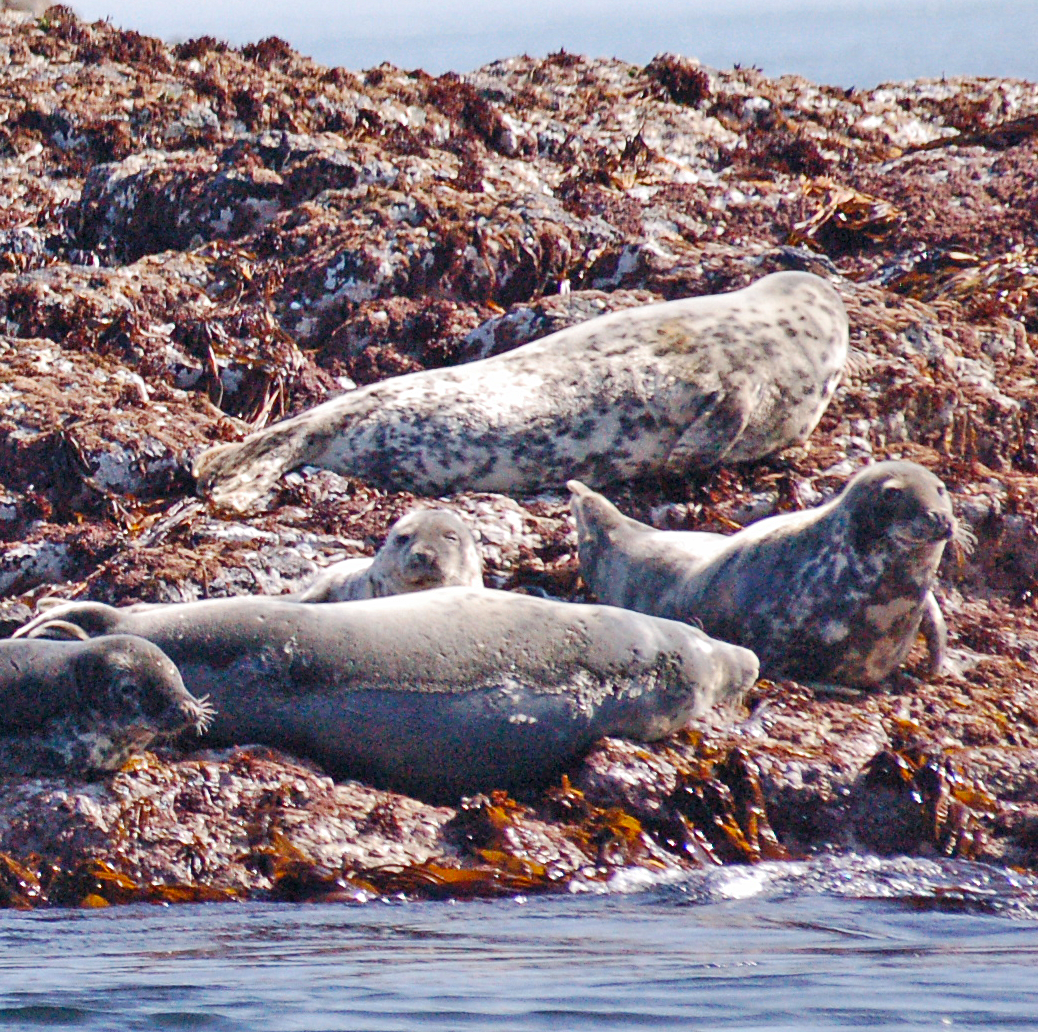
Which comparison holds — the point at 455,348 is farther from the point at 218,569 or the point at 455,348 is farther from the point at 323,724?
the point at 323,724

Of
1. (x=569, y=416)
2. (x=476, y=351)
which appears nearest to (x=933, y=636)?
(x=569, y=416)

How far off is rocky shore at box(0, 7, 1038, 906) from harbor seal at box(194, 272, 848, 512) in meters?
0.21

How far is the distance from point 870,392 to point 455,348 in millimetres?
2467

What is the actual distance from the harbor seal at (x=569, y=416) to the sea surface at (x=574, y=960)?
11.9ft

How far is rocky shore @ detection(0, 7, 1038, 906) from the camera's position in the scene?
499 centimetres

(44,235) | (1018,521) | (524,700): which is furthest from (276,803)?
(44,235)

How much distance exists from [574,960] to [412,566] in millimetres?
2812

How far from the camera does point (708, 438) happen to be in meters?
8.41

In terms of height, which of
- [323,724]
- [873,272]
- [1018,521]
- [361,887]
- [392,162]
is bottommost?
[361,887]

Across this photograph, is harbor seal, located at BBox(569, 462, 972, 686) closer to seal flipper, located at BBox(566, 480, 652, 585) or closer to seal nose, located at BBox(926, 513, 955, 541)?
seal nose, located at BBox(926, 513, 955, 541)

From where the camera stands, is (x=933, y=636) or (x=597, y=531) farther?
(x=597, y=531)

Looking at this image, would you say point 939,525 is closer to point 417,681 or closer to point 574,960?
point 417,681

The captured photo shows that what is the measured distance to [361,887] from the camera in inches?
186

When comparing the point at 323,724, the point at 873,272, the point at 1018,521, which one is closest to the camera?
the point at 323,724
